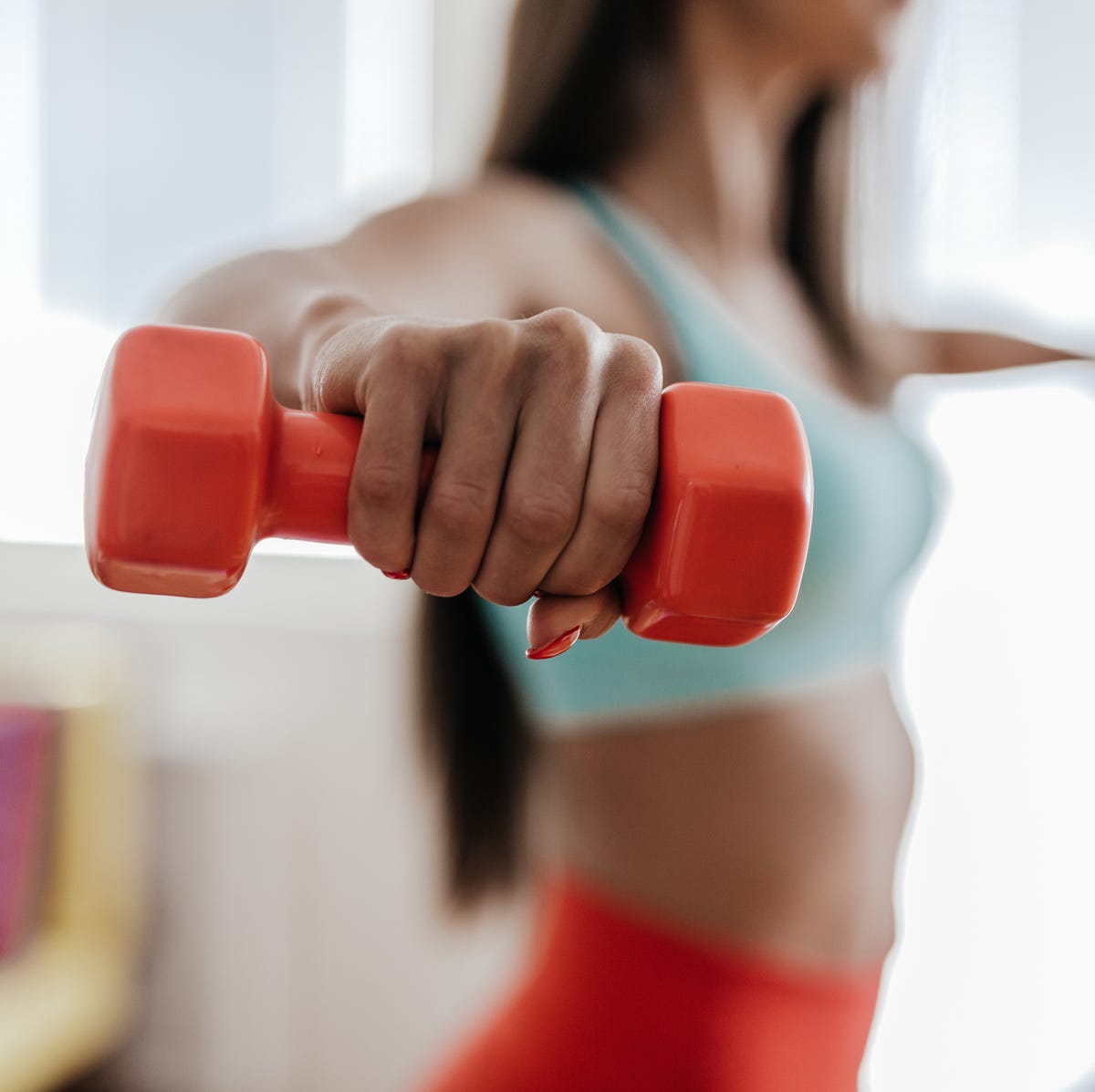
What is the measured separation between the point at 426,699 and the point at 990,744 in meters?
0.65

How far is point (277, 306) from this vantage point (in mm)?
254

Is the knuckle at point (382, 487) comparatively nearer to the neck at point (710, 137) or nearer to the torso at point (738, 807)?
the torso at point (738, 807)

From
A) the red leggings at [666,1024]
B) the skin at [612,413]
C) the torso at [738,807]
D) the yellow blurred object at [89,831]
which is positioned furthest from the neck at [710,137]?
the yellow blurred object at [89,831]

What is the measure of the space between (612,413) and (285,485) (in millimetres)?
60

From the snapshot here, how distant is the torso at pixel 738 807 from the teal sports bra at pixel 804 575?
0.01m

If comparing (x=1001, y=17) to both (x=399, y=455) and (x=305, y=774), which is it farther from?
(x=305, y=774)

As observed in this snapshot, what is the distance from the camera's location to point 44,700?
4.49ft

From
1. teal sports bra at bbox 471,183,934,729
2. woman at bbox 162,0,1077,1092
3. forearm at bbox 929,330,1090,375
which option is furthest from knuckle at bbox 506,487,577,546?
forearm at bbox 929,330,1090,375

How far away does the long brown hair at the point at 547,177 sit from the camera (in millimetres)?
540

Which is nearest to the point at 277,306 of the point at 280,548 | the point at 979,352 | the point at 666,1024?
the point at 666,1024

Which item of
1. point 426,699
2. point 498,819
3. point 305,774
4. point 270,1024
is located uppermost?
point 426,699

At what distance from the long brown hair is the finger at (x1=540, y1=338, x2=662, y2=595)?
387mm

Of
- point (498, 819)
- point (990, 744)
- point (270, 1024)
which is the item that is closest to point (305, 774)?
point (270, 1024)

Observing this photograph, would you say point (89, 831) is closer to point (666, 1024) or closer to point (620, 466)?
point (666, 1024)
